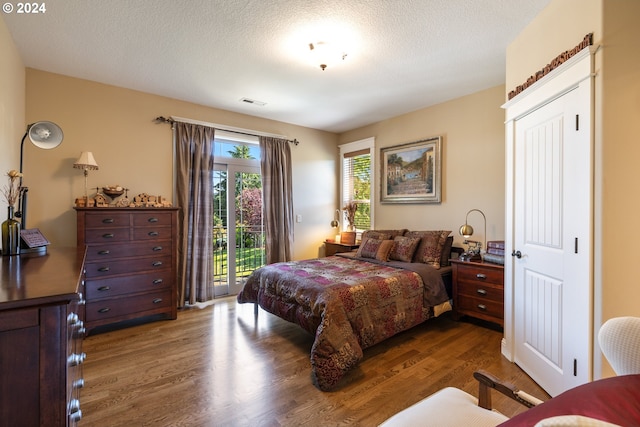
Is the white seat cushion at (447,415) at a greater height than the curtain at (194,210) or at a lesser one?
lesser

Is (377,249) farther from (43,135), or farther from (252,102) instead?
(43,135)

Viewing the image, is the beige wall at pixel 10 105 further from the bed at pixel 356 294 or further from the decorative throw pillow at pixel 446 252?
the decorative throw pillow at pixel 446 252

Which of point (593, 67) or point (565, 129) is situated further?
point (565, 129)

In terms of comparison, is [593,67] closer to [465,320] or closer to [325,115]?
[465,320]

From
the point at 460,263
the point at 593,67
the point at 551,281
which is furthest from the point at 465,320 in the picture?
the point at 593,67

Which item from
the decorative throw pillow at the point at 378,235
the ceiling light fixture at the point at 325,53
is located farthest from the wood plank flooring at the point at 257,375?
the ceiling light fixture at the point at 325,53

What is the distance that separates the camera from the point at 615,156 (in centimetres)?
158

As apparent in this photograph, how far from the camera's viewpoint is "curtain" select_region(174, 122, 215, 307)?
3854 millimetres

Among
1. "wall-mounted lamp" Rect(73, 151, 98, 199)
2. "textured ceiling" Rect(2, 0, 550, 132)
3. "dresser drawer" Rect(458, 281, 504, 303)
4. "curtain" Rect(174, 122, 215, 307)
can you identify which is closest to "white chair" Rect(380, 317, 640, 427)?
"dresser drawer" Rect(458, 281, 504, 303)

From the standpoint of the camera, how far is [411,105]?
163 inches

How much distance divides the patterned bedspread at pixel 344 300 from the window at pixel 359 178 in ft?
5.80

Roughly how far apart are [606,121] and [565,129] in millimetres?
275

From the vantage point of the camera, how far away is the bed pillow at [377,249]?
12.4 ft

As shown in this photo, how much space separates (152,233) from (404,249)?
3084 millimetres
